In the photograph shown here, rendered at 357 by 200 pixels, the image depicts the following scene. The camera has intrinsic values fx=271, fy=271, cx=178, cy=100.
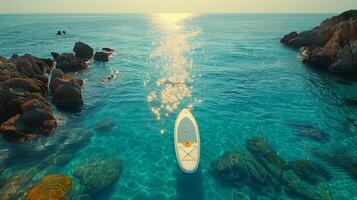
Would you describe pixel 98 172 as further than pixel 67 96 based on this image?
No

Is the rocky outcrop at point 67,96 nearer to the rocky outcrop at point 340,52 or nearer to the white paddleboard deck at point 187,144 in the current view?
the white paddleboard deck at point 187,144

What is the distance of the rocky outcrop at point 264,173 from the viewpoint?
17.6 meters

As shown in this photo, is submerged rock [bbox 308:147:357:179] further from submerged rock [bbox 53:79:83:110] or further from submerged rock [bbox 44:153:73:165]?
submerged rock [bbox 53:79:83:110]

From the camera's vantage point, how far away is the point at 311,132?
24.5 m

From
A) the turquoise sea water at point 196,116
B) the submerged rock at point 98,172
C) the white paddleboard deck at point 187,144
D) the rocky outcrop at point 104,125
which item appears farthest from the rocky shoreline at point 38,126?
the white paddleboard deck at point 187,144

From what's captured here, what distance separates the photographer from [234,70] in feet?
152

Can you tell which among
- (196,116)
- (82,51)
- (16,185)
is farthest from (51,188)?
(82,51)

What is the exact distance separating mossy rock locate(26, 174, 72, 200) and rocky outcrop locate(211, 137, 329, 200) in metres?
9.94

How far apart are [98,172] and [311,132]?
61.0ft

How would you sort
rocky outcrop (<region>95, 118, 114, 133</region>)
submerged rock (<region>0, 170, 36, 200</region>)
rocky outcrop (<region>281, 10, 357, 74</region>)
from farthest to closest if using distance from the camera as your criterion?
rocky outcrop (<region>281, 10, 357, 74</region>) < rocky outcrop (<region>95, 118, 114, 133</region>) < submerged rock (<region>0, 170, 36, 200</region>)

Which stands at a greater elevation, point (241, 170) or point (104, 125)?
point (104, 125)

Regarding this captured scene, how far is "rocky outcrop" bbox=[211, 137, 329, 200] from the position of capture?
17.6 meters

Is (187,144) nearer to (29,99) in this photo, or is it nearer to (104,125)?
(104,125)

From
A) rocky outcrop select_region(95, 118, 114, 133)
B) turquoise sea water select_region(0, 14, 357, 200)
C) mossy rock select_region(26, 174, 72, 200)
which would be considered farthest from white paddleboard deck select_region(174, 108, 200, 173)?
mossy rock select_region(26, 174, 72, 200)
